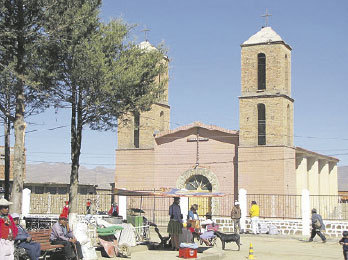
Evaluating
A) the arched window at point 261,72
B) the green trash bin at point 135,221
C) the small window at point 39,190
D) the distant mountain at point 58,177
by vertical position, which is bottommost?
the green trash bin at point 135,221

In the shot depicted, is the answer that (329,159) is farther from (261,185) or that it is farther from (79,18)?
(79,18)

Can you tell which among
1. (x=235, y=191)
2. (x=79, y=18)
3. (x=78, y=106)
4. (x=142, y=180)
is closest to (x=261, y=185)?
(x=235, y=191)

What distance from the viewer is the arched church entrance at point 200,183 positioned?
3600 centimetres

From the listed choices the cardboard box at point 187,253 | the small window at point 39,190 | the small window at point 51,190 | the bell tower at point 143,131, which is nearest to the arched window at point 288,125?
the bell tower at point 143,131

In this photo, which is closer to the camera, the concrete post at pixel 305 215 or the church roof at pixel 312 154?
the concrete post at pixel 305 215

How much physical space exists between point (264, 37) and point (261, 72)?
2.13 meters

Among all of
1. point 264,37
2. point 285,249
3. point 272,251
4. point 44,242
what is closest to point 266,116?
point 264,37

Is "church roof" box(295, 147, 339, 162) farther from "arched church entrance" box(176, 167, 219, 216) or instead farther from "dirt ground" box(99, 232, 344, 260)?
"dirt ground" box(99, 232, 344, 260)

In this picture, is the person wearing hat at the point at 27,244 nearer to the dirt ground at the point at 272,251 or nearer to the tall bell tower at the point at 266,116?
the dirt ground at the point at 272,251

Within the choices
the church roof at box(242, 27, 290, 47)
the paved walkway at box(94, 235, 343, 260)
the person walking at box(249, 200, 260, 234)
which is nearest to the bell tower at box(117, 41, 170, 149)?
the church roof at box(242, 27, 290, 47)

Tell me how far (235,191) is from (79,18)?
19.6 metres

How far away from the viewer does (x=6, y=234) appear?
1105 centimetres

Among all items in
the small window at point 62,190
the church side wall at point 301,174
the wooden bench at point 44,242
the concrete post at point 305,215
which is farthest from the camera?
the small window at point 62,190

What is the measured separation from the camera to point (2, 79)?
19016mm
